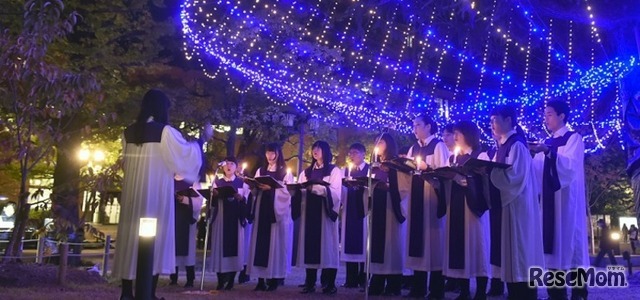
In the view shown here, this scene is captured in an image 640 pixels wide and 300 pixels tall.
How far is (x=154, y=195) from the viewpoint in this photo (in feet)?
18.3

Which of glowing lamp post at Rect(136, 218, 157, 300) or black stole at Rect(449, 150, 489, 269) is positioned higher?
black stole at Rect(449, 150, 489, 269)

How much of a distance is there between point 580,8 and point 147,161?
29.2 ft

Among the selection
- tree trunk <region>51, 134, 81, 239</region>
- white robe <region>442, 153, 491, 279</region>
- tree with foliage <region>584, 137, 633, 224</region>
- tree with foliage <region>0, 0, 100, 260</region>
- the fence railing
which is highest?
tree with foliage <region>584, 137, 633, 224</region>

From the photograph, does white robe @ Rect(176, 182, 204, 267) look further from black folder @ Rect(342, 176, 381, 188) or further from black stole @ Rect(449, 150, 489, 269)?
black stole @ Rect(449, 150, 489, 269)

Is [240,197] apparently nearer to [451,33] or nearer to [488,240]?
[488,240]

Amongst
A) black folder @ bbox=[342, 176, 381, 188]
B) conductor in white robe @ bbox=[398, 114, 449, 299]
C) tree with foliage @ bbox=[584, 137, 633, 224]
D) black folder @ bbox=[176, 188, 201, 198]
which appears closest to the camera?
conductor in white robe @ bbox=[398, 114, 449, 299]

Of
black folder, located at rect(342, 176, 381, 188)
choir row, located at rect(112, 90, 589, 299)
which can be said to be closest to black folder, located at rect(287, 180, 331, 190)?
choir row, located at rect(112, 90, 589, 299)

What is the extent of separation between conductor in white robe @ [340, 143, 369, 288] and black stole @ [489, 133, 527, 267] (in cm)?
198

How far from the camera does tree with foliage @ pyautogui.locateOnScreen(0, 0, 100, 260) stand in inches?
274

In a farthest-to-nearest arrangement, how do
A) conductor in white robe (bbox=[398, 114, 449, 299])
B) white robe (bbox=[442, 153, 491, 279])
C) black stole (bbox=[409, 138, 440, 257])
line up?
1. black stole (bbox=[409, 138, 440, 257])
2. conductor in white robe (bbox=[398, 114, 449, 299])
3. white robe (bbox=[442, 153, 491, 279])

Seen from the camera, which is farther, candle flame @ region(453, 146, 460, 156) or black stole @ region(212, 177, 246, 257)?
black stole @ region(212, 177, 246, 257)

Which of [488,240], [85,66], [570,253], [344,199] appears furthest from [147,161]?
[85,66]

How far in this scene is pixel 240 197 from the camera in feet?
26.7

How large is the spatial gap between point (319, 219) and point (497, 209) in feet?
8.22
